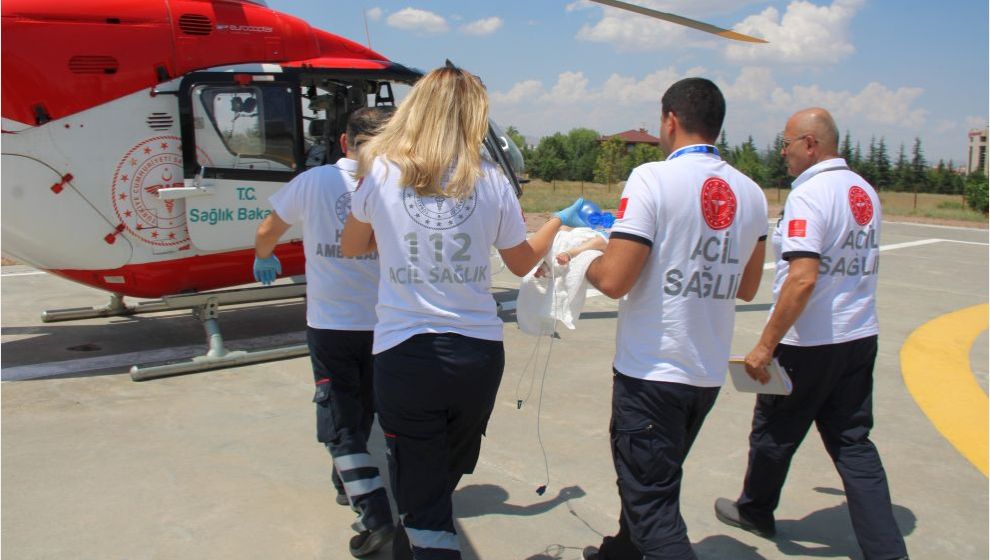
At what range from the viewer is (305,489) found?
3.83 metres

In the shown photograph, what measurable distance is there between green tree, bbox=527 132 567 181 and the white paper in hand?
253ft

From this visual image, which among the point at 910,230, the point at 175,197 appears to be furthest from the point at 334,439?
the point at 910,230

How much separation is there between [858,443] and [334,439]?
223cm

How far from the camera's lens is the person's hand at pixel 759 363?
3.02m

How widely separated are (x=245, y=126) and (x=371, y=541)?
425cm

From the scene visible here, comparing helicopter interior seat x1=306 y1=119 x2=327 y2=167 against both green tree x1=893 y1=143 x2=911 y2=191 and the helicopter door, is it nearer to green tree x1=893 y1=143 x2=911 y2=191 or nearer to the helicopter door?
the helicopter door

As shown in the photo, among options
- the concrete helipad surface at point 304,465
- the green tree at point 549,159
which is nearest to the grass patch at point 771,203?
the concrete helipad surface at point 304,465

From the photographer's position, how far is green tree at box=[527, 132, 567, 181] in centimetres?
8438

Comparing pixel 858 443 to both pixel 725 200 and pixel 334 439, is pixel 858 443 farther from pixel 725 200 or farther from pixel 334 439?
pixel 334 439

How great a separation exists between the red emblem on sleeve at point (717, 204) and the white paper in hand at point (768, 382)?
0.72 meters

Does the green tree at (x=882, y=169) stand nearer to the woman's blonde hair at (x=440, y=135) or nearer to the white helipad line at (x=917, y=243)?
the white helipad line at (x=917, y=243)

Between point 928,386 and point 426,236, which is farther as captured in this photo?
point 928,386

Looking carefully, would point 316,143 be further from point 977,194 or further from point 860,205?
point 977,194

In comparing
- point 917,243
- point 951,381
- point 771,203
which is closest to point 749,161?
point 771,203
